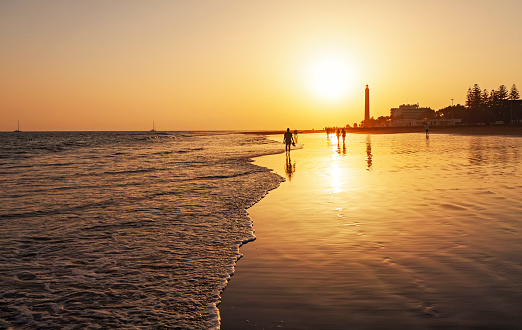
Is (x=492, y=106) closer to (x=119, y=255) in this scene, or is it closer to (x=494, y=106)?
(x=494, y=106)

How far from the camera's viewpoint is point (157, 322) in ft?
15.8

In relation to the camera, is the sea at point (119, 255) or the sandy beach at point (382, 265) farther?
the sea at point (119, 255)

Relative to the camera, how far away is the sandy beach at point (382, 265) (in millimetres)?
4641

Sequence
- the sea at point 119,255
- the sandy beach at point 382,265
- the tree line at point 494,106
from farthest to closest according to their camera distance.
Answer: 1. the tree line at point 494,106
2. the sea at point 119,255
3. the sandy beach at point 382,265

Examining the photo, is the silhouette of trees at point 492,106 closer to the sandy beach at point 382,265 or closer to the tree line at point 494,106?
the tree line at point 494,106

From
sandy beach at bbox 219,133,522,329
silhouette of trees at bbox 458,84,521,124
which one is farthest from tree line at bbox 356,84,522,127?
sandy beach at bbox 219,133,522,329

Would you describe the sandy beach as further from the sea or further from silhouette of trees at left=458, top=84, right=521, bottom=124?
silhouette of trees at left=458, top=84, right=521, bottom=124

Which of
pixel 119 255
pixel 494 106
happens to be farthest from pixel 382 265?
pixel 494 106

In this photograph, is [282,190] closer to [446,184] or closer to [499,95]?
[446,184]

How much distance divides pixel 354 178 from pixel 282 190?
416cm

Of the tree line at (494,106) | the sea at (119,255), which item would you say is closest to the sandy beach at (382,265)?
the sea at (119,255)

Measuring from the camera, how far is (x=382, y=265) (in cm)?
628

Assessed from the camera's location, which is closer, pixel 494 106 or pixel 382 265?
pixel 382 265

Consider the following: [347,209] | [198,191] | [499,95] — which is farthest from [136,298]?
[499,95]
